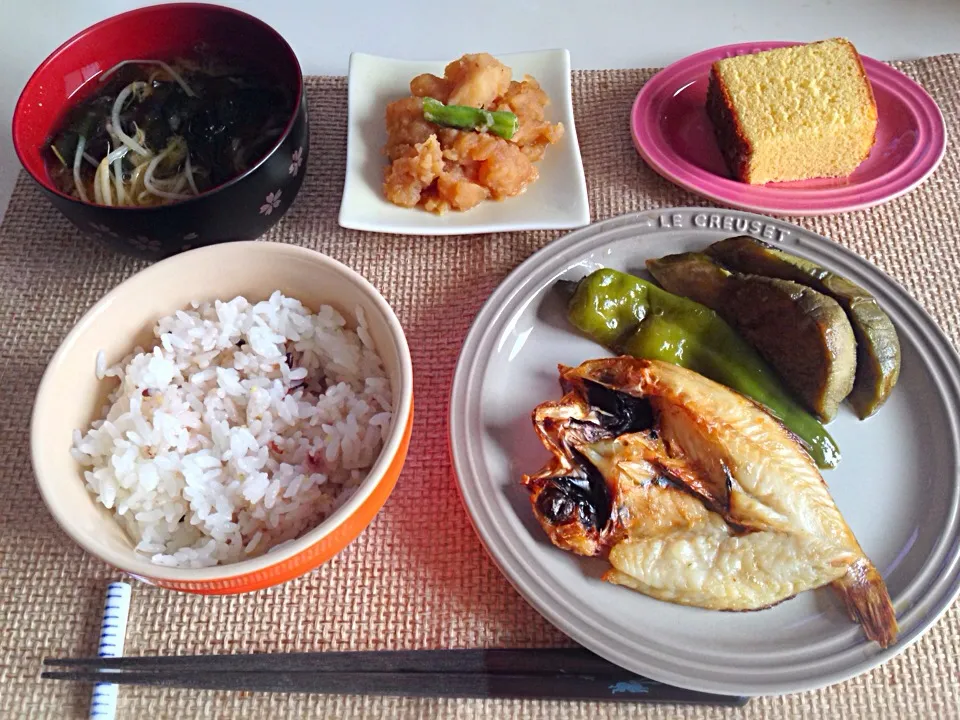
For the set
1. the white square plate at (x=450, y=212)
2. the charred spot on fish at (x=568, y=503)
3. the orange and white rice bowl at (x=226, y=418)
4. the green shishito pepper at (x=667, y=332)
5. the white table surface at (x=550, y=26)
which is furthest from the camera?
the white table surface at (x=550, y=26)

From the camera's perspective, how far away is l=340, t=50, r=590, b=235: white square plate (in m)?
1.70

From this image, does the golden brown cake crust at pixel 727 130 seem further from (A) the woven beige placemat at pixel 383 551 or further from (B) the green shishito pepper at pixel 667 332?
(B) the green shishito pepper at pixel 667 332

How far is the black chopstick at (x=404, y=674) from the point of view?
120 cm

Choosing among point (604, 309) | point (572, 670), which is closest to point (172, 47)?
point (604, 309)

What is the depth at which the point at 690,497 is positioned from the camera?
1.30 meters

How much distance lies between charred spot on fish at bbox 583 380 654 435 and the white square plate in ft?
1.55

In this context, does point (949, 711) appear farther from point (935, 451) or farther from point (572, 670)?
point (572, 670)

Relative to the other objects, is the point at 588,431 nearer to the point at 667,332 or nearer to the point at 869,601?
the point at 667,332

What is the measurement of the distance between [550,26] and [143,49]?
3.92ft

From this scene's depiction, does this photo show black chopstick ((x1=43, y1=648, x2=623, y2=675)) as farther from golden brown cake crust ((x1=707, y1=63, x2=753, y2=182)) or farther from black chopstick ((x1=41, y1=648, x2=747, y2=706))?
golden brown cake crust ((x1=707, y1=63, x2=753, y2=182))

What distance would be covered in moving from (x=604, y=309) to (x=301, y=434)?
0.67 meters

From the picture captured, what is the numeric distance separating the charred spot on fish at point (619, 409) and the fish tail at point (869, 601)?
16.6 inches

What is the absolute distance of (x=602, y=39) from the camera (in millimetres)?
2201

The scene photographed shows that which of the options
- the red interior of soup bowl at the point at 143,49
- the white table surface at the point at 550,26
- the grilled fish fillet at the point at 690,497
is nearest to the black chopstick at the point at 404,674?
the grilled fish fillet at the point at 690,497
